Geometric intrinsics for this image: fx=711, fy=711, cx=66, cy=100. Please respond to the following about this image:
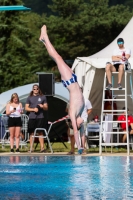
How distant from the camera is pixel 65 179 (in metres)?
9.84

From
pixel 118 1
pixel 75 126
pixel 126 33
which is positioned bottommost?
pixel 75 126

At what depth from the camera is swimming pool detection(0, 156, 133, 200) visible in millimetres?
8086

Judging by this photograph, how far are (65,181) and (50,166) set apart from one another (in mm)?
2849

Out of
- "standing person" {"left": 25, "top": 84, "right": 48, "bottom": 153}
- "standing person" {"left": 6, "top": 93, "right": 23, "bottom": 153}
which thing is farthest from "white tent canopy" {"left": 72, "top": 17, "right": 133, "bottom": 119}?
"standing person" {"left": 6, "top": 93, "right": 23, "bottom": 153}

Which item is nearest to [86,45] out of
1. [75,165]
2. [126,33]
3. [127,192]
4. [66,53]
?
[66,53]

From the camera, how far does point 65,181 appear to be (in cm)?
956

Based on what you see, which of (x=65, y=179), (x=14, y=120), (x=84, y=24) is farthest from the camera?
(x=84, y=24)

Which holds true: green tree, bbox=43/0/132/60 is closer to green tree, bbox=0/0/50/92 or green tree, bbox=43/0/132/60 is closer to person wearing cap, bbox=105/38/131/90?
green tree, bbox=0/0/50/92

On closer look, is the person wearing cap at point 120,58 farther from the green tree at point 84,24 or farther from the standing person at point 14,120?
the green tree at point 84,24

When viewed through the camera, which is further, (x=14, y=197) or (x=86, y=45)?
(x=86, y=45)

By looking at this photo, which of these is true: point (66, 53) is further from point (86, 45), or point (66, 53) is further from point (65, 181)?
point (65, 181)

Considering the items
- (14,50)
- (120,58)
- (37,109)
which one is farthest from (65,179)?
(14,50)

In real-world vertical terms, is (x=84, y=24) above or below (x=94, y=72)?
above

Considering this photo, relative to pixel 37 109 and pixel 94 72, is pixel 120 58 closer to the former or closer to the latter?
pixel 37 109
